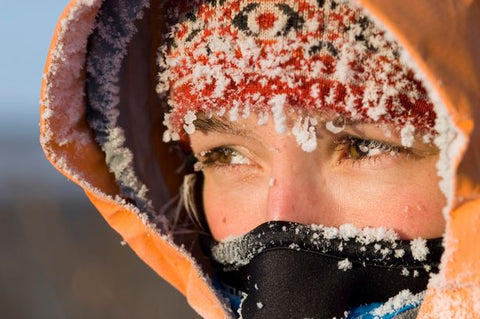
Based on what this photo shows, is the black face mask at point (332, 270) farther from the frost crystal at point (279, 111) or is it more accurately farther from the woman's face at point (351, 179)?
the frost crystal at point (279, 111)

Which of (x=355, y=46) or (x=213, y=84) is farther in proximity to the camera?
(x=213, y=84)

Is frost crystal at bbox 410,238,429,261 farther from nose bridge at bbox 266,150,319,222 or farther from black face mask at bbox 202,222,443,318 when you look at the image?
nose bridge at bbox 266,150,319,222

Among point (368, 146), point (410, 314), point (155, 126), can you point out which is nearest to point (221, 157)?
point (155, 126)

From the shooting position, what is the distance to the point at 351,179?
168cm

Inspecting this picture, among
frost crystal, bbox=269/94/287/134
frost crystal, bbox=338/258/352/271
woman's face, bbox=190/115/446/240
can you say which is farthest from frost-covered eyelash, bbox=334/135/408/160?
frost crystal, bbox=338/258/352/271

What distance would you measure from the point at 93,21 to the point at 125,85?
0.87ft

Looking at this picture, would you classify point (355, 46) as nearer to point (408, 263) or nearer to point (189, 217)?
point (408, 263)

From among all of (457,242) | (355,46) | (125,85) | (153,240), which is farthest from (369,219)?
(125,85)

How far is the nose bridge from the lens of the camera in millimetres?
1670

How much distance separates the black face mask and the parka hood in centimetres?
11

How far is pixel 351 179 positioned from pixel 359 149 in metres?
0.08

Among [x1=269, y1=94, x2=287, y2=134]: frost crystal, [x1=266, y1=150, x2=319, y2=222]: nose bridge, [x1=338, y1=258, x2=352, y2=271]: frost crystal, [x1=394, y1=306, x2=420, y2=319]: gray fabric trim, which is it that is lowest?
[x1=394, y1=306, x2=420, y2=319]: gray fabric trim

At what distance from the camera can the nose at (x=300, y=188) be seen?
1.67 m

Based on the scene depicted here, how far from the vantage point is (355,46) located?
156 cm
